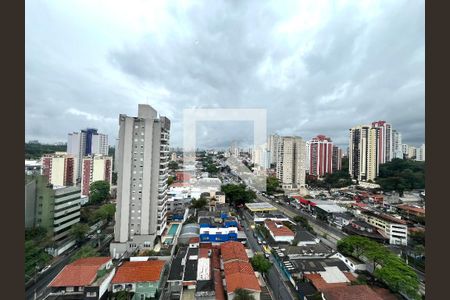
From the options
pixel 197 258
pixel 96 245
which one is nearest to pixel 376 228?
pixel 197 258

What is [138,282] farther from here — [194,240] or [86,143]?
[86,143]

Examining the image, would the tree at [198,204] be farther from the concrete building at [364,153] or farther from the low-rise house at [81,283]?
the concrete building at [364,153]

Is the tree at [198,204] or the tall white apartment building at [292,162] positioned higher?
the tall white apartment building at [292,162]

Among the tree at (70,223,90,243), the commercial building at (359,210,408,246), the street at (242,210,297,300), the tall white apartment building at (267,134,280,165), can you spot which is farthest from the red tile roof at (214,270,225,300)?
the tall white apartment building at (267,134,280,165)

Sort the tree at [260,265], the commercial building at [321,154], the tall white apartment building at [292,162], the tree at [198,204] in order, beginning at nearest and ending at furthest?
the tree at [260,265], the tree at [198,204], the tall white apartment building at [292,162], the commercial building at [321,154]

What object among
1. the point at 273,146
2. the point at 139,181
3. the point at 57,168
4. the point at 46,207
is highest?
the point at 273,146

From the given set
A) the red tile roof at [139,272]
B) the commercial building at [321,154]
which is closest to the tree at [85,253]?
the red tile roof at [139,272]

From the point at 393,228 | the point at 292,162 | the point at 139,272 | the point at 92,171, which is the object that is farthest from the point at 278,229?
the point at 92,171
